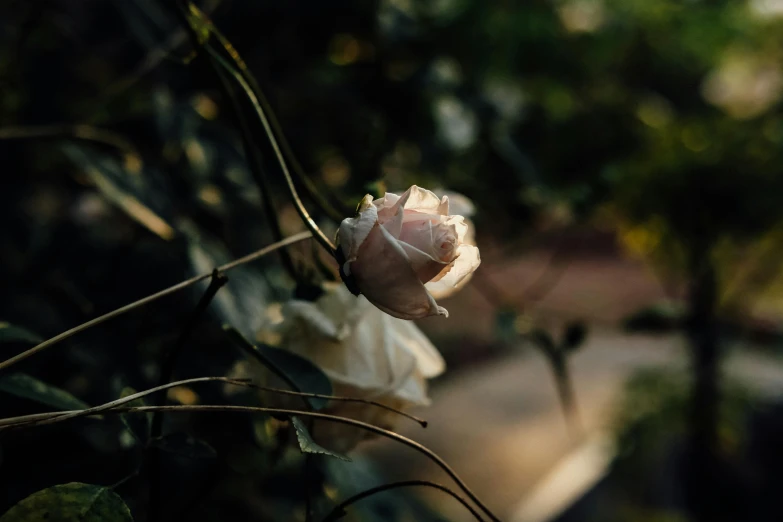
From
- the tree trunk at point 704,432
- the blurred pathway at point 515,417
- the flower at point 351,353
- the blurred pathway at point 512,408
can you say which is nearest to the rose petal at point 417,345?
the flower at point 351,353

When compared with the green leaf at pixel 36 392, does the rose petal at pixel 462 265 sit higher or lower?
higher

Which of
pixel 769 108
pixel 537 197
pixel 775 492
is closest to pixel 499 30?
pixel 769 108

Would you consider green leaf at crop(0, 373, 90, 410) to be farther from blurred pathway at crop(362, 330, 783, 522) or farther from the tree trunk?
blurred pathway at crop(362, 330, 783, 522)

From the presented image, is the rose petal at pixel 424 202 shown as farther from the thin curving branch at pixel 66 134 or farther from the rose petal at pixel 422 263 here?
the thin curving branch at pixel 66 134

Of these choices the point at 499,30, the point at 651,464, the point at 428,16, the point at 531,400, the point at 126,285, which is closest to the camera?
the point at 126,285

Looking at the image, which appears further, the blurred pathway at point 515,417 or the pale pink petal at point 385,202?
the blurred pathway at point 515,417

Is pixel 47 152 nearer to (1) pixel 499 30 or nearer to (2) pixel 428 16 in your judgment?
(2) pixel 428 16
